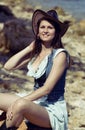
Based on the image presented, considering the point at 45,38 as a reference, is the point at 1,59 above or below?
below

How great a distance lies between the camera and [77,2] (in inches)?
824

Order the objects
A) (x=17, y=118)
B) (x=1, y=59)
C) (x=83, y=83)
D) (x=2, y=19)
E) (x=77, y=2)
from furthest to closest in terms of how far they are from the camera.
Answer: (x=77, y=2) → (x=2, y=19) → (x=1, y=59) → (x=83, y=83) → (x=17, y=118)

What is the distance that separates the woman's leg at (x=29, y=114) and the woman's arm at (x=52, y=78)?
0.38ft

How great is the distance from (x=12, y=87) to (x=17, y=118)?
3.56m

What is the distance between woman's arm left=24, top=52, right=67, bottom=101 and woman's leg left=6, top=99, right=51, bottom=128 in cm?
12

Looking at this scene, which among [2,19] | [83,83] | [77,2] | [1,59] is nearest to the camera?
[83,83]

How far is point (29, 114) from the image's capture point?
4.13 meters

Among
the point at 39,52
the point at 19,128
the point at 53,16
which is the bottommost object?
the point at 19,128

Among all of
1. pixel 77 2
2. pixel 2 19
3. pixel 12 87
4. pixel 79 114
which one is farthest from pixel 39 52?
pixel 77 2

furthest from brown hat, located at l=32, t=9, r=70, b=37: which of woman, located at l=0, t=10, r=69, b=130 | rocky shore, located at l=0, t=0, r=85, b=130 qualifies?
rocky shore, located at l=0, t=0, r=85, b=130

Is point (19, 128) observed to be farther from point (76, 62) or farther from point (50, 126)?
point (76, 62)

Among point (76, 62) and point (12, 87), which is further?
point (76, 62)

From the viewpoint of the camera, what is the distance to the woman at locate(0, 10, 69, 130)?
4113mm

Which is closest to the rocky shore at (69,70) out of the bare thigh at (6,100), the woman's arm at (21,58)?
the bare thigh at (6,100)
